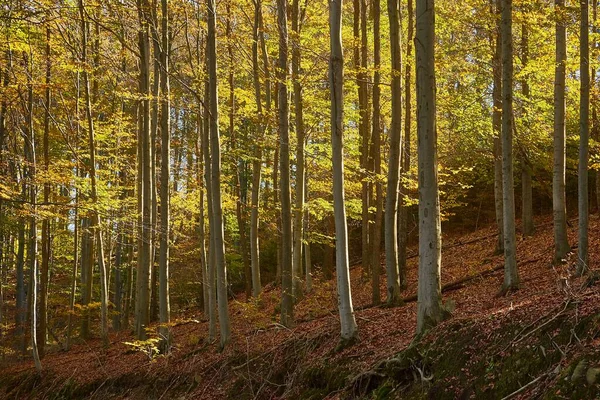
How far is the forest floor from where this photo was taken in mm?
4746

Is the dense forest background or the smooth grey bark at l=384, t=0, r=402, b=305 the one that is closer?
the dense forest background

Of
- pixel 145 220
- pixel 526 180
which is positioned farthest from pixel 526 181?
pixel 145 220

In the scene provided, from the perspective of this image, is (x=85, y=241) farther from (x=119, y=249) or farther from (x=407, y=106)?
(x=407, y=106)

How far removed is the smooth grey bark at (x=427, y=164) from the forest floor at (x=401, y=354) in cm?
49

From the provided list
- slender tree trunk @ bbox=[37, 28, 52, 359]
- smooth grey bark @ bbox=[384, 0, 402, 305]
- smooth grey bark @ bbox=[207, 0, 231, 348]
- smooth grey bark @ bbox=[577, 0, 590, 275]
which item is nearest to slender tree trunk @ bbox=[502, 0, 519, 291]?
smooth grey bark @ bbox=[577, 0, 590, 275]

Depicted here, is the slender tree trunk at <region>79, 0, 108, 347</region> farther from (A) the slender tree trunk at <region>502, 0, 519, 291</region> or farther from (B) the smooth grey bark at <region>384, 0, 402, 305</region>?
(A) the slender tree trunk at <region>502, 0, 519, 291</region>

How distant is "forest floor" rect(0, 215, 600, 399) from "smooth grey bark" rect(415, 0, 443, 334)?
0.49 m

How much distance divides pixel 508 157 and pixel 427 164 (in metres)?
2.73

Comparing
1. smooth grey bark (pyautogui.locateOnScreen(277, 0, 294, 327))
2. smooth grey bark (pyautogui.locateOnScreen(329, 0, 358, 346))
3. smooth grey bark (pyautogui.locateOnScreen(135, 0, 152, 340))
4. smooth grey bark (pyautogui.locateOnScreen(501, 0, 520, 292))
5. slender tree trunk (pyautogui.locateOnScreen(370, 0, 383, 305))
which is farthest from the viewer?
smooth grey bark (pyautogui.locateOnScreen(135, 0, 152, 340))

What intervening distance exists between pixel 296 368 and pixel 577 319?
439 centimetres

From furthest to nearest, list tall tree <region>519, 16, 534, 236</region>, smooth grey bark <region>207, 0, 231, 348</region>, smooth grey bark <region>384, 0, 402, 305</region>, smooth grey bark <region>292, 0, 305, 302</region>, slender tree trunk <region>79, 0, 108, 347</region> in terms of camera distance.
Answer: tall tree <region>519, 16, 534, 236</region>
slender tree trunk <region>79, 0, 108, 347</region>
smooth grey bark <region>292, 0, 305, 302</region>
smooth grey bark <region>207, 0, 231, 348</region>
smooth grey bark <region>384, 0, 402, 305</region>

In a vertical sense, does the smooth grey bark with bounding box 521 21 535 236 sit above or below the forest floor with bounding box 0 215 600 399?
above

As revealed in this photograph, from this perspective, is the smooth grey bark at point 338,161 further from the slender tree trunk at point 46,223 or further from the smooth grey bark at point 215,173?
the slender tree trunk at point 46,223

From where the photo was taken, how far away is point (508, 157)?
8.52 m
